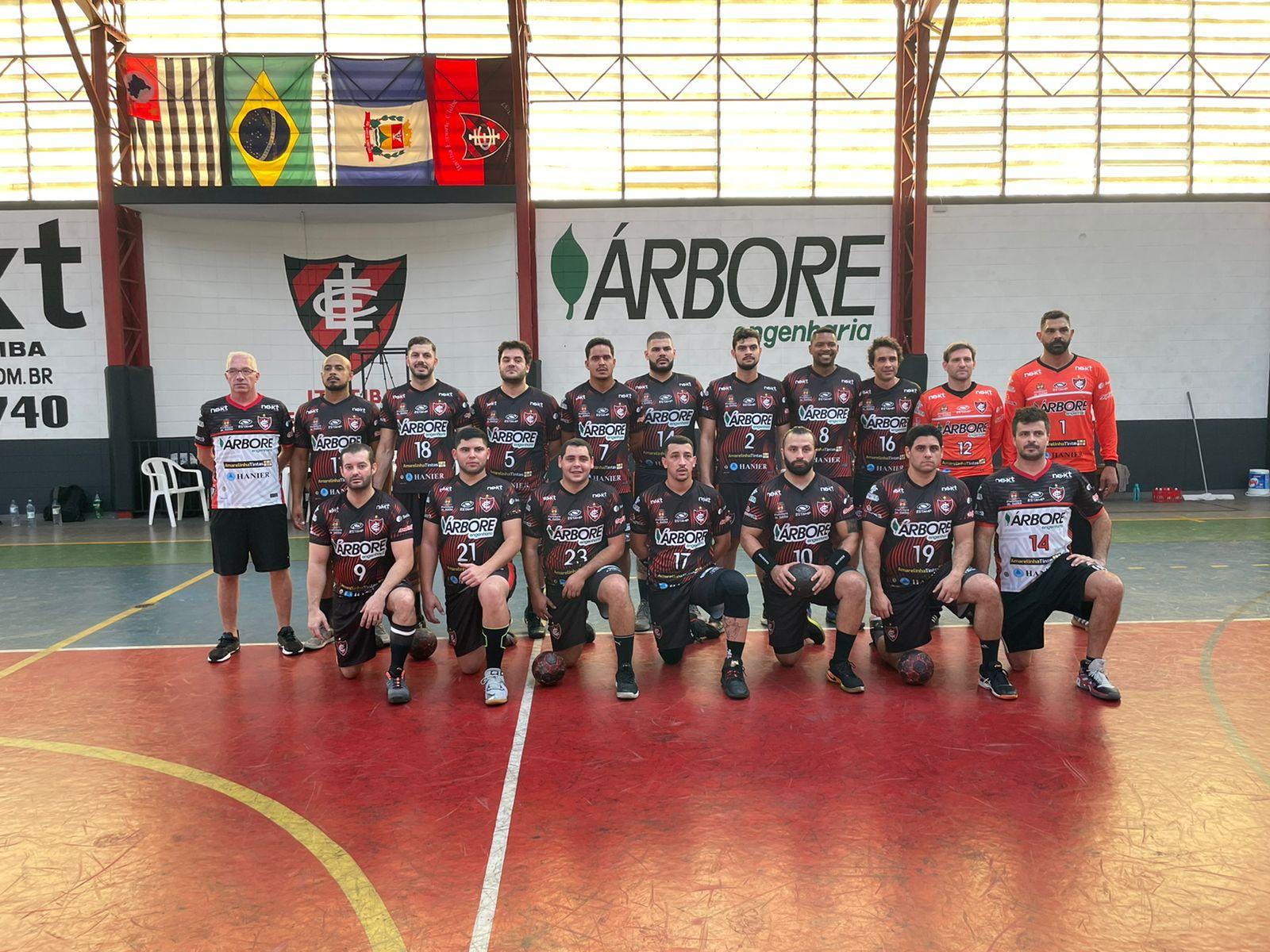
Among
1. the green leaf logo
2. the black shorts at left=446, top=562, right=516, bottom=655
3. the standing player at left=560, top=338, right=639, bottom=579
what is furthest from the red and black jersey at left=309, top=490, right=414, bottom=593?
the green leaf logo

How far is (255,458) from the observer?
6.30 m

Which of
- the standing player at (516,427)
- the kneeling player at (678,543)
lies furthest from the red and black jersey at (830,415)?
the standing player at (516,427)

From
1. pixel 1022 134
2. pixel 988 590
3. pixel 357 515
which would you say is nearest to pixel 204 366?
pixel 357 515

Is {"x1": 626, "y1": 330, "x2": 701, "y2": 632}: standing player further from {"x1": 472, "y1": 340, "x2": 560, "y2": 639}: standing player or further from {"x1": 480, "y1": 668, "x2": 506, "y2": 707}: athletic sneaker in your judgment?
{"x1": 480, "y1": 668, "x2": 506, "y2": 707}: athletic sneaker

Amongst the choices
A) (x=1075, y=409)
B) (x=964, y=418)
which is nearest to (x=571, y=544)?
(x=964, y=418)

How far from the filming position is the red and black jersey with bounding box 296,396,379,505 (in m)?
6.51

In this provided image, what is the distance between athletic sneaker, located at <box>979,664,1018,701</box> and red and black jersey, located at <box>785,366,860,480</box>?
82.1 inches

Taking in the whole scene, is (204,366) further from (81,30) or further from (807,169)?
(807,169)

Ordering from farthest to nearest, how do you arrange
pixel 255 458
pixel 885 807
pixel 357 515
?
pixel 255 458
pixel 357 515
pixel 885 807

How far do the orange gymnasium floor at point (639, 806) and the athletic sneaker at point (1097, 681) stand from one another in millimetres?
151

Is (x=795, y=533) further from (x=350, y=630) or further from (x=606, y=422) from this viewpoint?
(x=350, y=630)

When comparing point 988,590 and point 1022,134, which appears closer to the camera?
point 988,590

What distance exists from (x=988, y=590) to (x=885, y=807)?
1952mm

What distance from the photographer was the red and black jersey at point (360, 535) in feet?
18.2
